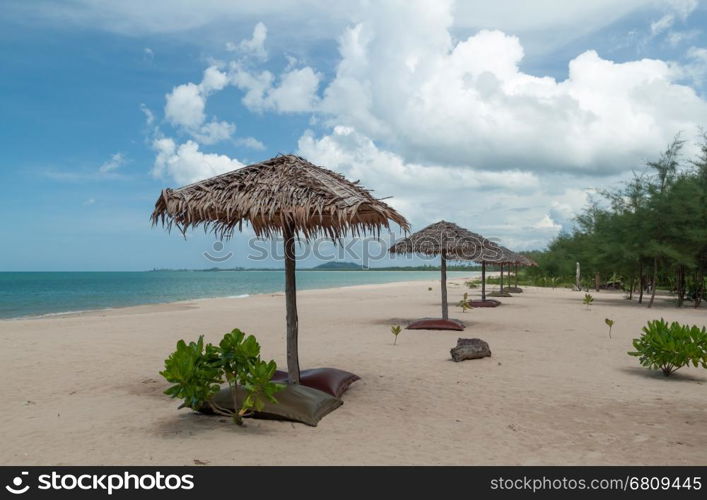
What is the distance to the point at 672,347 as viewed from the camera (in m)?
7.50

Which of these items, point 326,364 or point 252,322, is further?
point 252,322

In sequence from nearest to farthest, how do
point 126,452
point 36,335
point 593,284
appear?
point 126,452, point 36,335, point 593,284

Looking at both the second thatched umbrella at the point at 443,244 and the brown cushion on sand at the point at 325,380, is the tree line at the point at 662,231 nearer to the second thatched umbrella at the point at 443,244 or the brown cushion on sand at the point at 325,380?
the second thatched umbrella at the point at 443,244

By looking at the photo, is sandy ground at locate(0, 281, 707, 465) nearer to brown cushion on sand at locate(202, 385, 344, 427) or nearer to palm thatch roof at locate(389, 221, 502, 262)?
brown cushion on sand at locate(202, 385, 344, 427)

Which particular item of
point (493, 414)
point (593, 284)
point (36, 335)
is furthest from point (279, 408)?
point (593, 284)

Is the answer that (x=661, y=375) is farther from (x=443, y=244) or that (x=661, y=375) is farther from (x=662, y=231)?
(x=662, y=231)

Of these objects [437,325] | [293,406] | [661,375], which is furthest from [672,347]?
[437,325]

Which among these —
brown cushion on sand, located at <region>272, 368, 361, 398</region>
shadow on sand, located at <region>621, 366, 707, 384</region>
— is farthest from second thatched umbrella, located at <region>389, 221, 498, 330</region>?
brown cushion on sand, located at <region>272, 368, 361, 398</region>

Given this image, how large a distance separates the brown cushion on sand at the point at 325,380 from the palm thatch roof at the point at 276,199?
1724 mm

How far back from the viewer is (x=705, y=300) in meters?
24.6

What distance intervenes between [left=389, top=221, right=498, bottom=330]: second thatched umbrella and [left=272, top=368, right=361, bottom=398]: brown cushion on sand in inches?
256

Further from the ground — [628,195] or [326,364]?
[628,195]

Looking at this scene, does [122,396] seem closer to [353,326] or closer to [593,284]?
[353,326]
